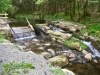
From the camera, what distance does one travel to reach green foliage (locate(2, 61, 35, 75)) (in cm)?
1059

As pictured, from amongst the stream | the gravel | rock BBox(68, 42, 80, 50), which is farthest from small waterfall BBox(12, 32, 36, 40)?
the gravel

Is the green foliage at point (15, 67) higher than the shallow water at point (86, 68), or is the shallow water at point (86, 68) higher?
the green foliage at point (15, 67)

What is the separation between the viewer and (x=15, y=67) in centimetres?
1126

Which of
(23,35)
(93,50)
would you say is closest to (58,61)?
(93,50)

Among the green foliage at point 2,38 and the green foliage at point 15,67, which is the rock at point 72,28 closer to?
the green foliage at point 2,38

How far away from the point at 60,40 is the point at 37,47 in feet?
11.7

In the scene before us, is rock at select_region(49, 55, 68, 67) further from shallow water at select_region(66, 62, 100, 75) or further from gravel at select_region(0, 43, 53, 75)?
gravel at select_region(0, 43, 53, 75)

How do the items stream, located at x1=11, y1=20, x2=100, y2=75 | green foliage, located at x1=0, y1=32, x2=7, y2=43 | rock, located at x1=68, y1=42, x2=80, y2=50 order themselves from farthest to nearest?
rock, located at x1=68, y1=42, x2=80, y2=50, green foliage, located at x1=0, y1=32, x2=7, y2=43, stream, located at x1=11, y1=20, x2=100, y2=75

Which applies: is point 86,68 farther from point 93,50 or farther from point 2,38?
point 2,38

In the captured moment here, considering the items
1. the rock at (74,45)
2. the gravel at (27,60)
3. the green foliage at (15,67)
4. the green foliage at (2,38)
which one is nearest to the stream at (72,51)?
the rock at (74,45)

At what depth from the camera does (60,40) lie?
23.5 metres

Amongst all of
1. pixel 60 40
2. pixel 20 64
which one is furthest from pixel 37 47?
pixel 20 64

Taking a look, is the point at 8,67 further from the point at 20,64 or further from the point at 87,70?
the point at 87,70

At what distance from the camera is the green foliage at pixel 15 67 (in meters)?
10.6
